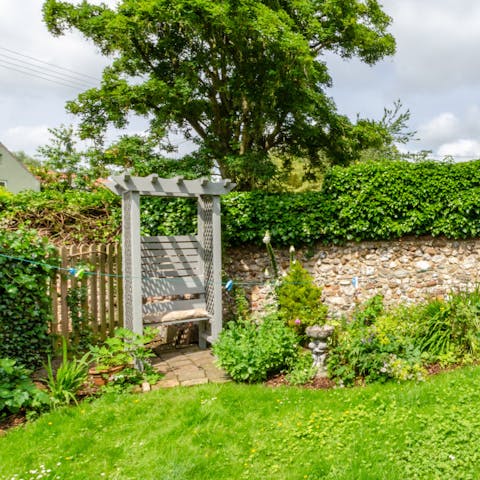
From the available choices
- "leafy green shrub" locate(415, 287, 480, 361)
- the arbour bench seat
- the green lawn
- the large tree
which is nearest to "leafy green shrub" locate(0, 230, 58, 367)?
the green lawn

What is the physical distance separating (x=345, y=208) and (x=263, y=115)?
3.87 m

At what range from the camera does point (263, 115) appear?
9.92 metres

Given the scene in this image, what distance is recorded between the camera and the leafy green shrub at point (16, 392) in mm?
3881

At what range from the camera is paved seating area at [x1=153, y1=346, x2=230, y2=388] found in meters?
4.77

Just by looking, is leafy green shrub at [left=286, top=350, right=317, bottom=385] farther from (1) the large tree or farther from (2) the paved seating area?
(1) the large tree

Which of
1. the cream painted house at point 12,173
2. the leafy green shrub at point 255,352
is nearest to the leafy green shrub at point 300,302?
the leafy green shrub at point 255,352

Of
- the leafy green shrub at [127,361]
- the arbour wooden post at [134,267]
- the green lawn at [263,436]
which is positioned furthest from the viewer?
the arbour wooden post at [134,267]

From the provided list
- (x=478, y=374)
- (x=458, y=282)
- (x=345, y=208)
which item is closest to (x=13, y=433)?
(x=478, y=374)

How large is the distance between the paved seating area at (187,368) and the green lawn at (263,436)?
0.45 meters

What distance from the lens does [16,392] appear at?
395cm

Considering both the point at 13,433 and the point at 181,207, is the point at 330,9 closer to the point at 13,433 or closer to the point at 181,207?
the point at 181,207

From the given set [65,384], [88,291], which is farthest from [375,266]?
[65,384]

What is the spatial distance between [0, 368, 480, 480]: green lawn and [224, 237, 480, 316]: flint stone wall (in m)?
3.29

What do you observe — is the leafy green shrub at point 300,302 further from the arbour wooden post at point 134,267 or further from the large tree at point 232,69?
the large tree at point 232,69
